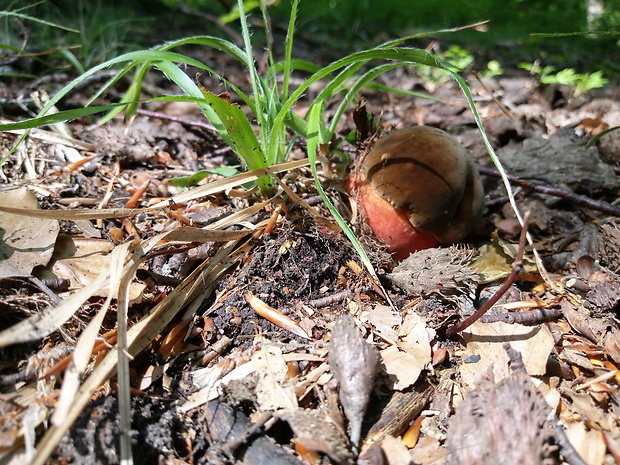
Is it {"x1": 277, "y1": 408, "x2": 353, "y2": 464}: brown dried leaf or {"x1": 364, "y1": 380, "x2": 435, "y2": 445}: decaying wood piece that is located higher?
{"x1": 277, "y1": 408, "x2": 353, "y2": 464}: brown dried leaf

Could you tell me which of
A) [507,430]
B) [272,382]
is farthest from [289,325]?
[507,430]

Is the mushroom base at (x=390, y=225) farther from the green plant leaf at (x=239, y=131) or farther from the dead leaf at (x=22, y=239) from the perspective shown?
the dead leaf at (x=22, y=239)

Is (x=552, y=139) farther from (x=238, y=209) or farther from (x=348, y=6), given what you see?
(x=348, y=6)

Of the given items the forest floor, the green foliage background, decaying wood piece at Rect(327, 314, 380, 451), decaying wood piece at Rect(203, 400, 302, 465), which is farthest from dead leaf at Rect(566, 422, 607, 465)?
the green foliage background

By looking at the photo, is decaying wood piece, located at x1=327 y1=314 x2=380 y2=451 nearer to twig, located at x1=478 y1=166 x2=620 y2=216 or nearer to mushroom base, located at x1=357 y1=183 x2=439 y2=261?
mushroom base, located at x1=357 y1=183 x2=439 y2=261

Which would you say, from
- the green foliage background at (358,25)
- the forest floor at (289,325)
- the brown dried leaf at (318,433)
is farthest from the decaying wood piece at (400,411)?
the green foliage background at (358,25)

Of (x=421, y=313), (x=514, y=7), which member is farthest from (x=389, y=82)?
(x=514, y=7)
